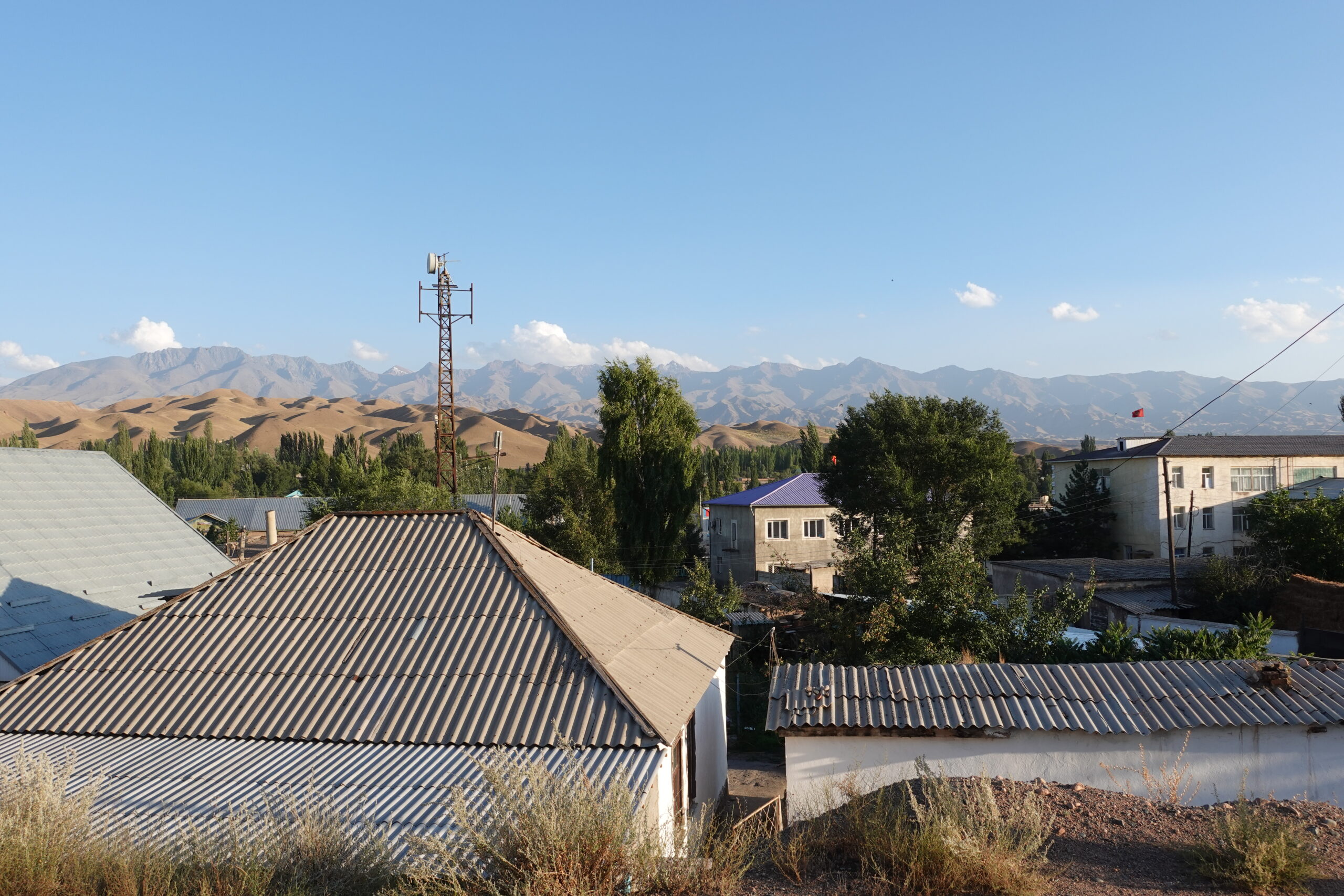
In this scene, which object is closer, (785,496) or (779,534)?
(779,534)

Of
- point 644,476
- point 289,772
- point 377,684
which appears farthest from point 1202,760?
point 644,476

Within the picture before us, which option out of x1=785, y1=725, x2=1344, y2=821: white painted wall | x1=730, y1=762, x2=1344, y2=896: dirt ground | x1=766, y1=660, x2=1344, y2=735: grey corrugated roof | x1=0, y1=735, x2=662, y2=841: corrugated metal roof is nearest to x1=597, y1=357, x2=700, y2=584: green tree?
x1=766, y1=660, x2=1344, y2=735: grey corrugated roof

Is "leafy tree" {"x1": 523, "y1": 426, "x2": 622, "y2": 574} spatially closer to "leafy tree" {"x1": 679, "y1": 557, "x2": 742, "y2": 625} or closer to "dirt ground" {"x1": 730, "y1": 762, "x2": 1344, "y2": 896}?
"leafy tree" {"x1": 679, "y1": 557, "x2": 742, "y2": 625}

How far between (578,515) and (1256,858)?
105ft

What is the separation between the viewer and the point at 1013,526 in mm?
32344

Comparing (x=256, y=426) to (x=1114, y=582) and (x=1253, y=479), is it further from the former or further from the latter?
(x=1114, y=582)

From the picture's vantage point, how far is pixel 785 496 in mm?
39969

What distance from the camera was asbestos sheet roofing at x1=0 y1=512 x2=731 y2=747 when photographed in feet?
28.1

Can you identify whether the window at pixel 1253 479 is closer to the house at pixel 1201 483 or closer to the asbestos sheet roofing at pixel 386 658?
the house at pixel 1201 483

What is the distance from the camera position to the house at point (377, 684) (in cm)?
764

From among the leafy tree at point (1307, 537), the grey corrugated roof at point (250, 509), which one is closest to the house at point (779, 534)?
the leafy tree at point (1307, 537)

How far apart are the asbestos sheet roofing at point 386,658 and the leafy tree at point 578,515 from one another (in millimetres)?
20341

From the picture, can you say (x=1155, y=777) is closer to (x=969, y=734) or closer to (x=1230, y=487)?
(x=969, y=734)

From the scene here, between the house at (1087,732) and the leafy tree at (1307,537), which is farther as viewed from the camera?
the leafy tree at (1307,537)
